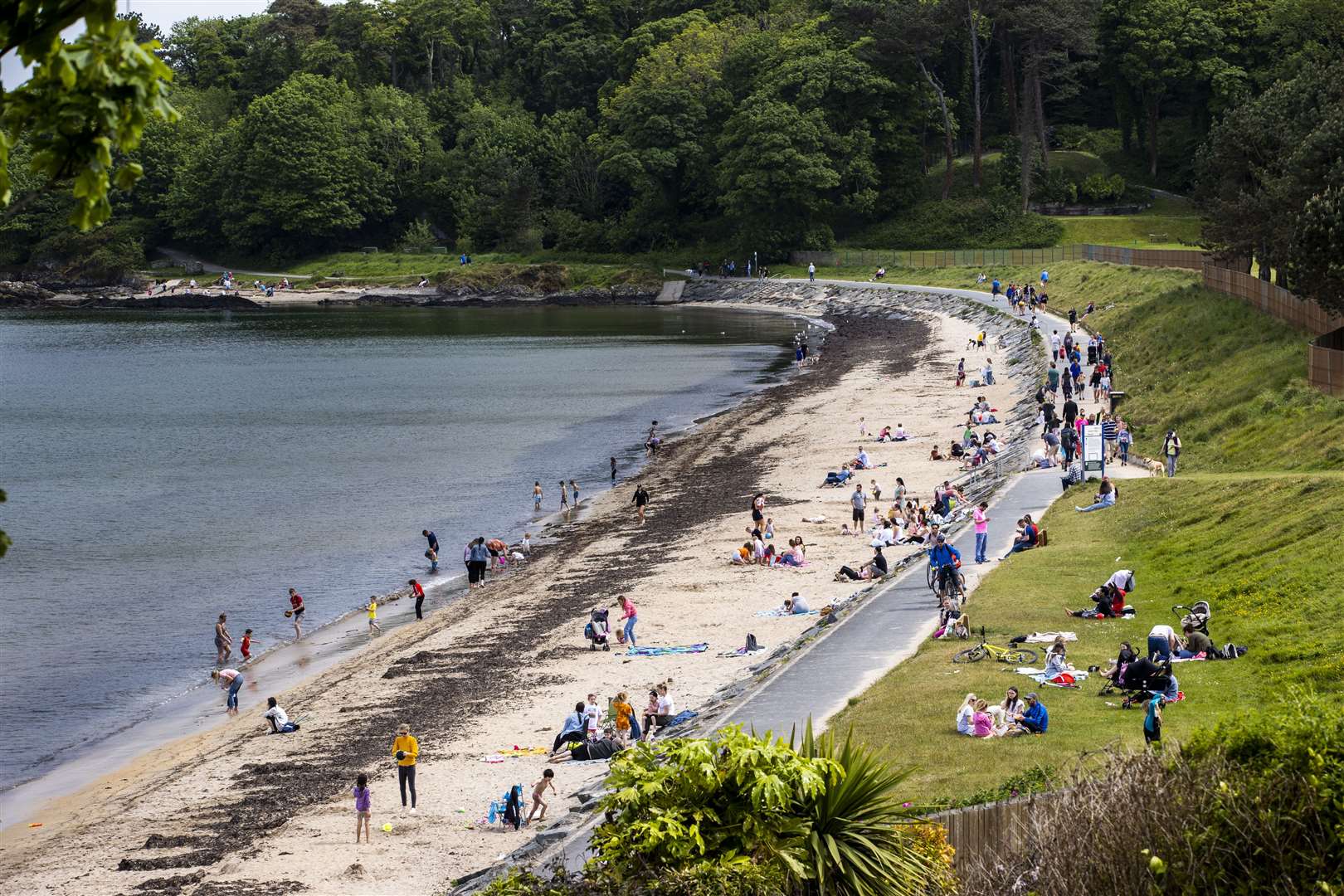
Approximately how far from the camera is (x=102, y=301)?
5281 inches

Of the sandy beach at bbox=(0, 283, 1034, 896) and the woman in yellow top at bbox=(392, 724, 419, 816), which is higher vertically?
the woman in yellow top at bbox=(392, 724, 419, 816)

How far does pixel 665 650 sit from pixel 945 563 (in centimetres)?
623

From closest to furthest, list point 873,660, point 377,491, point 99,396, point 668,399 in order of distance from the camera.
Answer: point 873,660 < point 377,491 < point 668,399 < point 99,396

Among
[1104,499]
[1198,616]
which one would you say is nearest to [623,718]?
[1198,616]

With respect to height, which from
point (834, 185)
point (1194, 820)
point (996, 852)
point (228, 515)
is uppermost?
point (834, 185)

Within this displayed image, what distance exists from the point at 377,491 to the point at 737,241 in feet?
232

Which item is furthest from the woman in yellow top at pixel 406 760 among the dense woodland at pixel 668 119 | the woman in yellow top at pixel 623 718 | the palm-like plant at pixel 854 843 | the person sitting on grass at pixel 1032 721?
the dense woodland at pixel 668 119

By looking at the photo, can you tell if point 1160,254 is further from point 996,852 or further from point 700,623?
point 996,852

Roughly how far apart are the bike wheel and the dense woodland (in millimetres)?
61589

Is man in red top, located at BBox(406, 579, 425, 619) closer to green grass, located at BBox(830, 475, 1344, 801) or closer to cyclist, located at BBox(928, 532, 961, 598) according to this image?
green grass, located at BBox(830, 475, 1344, 801)

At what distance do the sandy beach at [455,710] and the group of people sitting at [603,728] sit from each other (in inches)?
14.1

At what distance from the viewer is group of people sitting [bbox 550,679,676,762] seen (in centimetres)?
2195

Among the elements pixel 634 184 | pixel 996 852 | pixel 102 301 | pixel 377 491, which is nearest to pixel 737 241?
pixel 634 184

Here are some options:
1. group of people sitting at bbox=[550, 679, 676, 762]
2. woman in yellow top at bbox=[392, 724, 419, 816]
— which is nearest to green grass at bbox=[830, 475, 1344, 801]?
→ group of people sitting at bbox=[550, 679, 676, 762]
